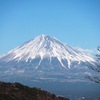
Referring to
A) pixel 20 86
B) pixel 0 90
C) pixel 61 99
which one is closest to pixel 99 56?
pixel 61 99

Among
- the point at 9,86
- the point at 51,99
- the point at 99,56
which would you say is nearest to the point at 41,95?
the point at 51,99

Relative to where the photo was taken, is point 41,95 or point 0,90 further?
point 41,95

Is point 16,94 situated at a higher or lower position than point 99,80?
lower

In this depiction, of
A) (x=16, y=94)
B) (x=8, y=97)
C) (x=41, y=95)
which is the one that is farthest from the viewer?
(x=41, y=95)

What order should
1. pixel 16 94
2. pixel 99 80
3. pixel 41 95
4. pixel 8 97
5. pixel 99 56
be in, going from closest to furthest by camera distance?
pixel 8 97, pixel 16 94, pixel 41 95, pixel 99 80, pixel 99 56

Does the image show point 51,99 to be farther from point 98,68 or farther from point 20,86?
point 98,68

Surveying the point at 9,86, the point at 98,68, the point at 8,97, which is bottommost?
the point at 8,97
